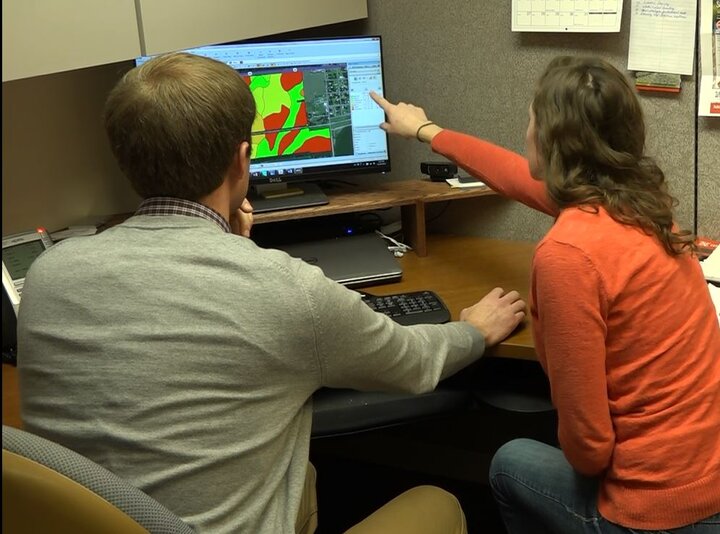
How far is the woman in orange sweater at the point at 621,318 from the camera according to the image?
1.10m

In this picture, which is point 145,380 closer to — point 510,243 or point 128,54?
point 128,54

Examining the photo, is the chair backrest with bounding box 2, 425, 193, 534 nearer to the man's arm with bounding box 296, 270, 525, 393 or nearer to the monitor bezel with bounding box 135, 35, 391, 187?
the man's arm with bounding box 296, 270, 525, 393

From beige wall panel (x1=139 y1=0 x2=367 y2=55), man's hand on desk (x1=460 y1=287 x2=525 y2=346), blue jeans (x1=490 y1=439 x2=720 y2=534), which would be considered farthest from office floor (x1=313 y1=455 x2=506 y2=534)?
beige wall panel (x1=139 y1=0 x2=367 y2=55)

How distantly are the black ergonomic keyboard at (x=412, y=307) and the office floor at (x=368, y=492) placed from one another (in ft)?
2.40

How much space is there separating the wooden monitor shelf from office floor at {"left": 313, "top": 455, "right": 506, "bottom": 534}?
2.22 ft

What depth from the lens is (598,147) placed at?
3.70ft

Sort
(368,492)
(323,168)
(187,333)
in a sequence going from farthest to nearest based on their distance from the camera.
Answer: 1. (368,492)
2. (323,168)
3. (187,333)

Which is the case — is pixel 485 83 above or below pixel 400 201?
above

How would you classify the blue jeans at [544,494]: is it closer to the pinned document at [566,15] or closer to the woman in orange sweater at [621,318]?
the woman in orange sweater at [621,318]

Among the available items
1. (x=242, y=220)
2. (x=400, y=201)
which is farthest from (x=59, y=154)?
(x=400, y=201)

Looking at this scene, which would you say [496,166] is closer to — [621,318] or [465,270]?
[465,270]

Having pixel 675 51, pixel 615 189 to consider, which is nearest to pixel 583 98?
pixel 615 189

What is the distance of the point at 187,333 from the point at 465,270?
892 millimetres

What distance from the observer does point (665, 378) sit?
3.74 ft
